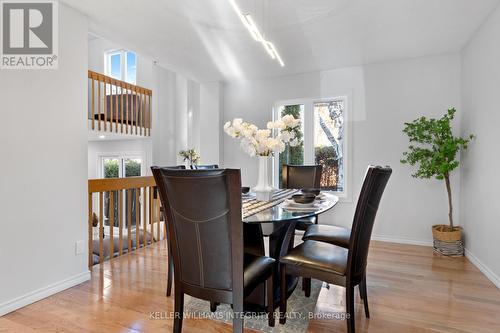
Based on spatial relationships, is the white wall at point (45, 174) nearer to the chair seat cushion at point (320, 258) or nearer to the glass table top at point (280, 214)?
the glass table top at point (280, 214)

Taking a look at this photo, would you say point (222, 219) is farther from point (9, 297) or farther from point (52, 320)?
point (9, 297)

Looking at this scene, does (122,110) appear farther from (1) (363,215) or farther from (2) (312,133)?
(1) (363,215)

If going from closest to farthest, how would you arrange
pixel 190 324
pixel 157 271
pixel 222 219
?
1. pixel 222 219
2. pixel 190 324
3. pixel 157 271

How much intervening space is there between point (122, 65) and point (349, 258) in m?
8.18

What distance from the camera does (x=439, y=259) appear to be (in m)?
3.16

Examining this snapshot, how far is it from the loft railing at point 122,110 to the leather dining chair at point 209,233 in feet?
15.0

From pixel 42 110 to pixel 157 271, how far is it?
1.78m

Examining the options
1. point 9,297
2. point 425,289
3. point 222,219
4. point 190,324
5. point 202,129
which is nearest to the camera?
point 222,219

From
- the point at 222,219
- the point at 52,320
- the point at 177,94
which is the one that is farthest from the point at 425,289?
the point at 177,94

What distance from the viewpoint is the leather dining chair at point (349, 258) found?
1.63 meters

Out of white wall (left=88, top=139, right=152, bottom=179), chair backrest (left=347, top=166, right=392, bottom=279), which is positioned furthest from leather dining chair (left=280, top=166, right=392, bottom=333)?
white wall (left=88, top=139, right=152, bottom=179)

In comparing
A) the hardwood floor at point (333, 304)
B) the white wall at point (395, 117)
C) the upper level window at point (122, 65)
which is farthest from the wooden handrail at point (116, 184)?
the upper level window at point (122, 65)

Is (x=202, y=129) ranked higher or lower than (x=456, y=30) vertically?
lower

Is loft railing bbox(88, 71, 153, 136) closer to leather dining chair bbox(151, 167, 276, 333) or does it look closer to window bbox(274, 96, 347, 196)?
window bbox(274, 96, 347, 196)
